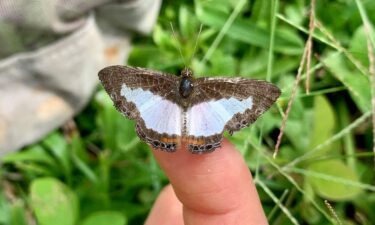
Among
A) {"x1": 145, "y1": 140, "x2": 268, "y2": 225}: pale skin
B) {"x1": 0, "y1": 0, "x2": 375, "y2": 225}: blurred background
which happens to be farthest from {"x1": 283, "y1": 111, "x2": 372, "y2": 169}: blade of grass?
{"x1": 145, "y1": 140, "x2": 268, "y2": 225}: pale skin

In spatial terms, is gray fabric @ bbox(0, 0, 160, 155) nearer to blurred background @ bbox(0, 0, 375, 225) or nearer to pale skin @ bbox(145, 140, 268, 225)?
blurred background @ bbox(0, 0, 375, 225)

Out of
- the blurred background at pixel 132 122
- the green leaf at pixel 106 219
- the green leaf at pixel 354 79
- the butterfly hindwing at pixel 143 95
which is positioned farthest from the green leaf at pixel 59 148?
the green leaf at pixel 354 79

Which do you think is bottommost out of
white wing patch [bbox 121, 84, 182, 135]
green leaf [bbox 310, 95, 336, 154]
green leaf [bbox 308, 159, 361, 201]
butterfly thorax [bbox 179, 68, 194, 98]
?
green leaf [bbox 308, 159, 361, 201]

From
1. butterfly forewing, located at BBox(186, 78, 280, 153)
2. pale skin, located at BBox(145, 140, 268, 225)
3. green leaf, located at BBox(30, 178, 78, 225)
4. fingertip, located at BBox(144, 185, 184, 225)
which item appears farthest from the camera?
green leaf, located at BBox(30, 178, 78, 225)

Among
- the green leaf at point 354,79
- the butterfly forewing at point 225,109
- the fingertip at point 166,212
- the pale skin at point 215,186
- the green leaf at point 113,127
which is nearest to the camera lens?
the butterfly forewing at point 225,109

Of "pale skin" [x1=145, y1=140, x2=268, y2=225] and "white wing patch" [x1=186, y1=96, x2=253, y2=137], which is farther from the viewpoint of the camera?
"pale skin" [x1=145, y1=140, x2=268, y2=225]

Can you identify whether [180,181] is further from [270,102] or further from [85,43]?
[85,43]

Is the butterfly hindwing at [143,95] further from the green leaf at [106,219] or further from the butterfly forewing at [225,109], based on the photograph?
the green leaf at [106,219]
